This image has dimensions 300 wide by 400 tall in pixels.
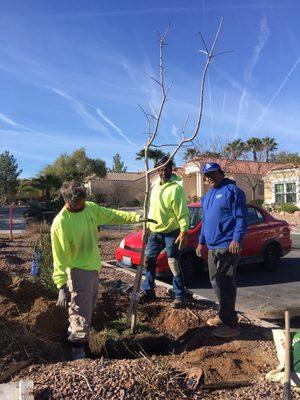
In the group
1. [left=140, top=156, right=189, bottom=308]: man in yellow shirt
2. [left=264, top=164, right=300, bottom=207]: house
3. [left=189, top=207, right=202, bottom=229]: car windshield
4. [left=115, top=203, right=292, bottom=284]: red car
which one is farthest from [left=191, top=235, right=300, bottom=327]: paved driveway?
[left=264, top=164, right=300, bottom=207]: house

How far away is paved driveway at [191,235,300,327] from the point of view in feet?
22.6

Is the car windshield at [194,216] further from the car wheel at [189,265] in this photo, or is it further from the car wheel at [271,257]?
the car wheel at [271,257]

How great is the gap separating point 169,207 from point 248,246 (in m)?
4.10

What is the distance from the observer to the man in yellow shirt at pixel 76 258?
4.15 metres

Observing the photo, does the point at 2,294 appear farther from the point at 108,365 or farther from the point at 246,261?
the point at 246,261

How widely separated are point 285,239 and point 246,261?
4.53 ft

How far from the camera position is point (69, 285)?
4.26m

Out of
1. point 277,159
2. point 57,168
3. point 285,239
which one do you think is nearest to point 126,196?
point 57,168

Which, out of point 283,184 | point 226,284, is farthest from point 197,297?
point 283,184

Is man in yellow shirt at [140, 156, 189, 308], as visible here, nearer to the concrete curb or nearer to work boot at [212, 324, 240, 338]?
the concrete curb

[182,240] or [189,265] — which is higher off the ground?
[182,240]

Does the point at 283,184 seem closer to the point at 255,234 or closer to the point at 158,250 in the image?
the point at 255,234

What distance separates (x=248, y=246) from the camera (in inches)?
377

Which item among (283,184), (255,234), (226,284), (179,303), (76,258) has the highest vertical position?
(283,184)
